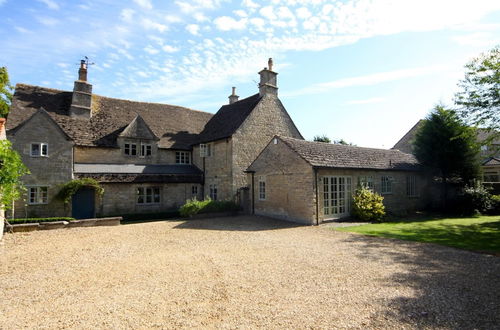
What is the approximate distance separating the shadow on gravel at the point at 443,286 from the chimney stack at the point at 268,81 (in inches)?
663

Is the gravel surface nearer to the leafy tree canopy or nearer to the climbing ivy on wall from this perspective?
the climbing ivy on wall

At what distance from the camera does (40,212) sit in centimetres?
1798

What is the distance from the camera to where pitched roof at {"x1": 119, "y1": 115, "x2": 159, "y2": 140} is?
878 inches

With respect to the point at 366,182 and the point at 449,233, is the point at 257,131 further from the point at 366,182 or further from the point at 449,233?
the point at 449,233

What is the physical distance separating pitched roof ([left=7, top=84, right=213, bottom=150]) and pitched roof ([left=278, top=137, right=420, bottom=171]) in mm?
12486

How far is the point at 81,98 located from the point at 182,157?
9688mm

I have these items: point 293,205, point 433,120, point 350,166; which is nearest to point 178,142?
point 293,205

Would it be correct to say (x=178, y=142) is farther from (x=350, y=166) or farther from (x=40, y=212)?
(x=350, y=166)

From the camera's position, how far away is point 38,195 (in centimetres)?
1805

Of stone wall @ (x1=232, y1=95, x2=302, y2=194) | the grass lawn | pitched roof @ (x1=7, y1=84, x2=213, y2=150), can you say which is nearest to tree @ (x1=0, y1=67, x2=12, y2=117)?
pitched roof @ (x1=7, y1=84, x2=213, y2=150)

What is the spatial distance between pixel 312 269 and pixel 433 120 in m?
21.7

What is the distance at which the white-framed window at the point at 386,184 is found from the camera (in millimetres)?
19263

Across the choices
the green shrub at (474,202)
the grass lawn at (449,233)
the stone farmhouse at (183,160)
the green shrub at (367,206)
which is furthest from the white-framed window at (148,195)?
the green shrub at (474,202)

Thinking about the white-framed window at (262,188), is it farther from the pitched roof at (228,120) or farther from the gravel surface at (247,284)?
the gravel surface at (247,284)
